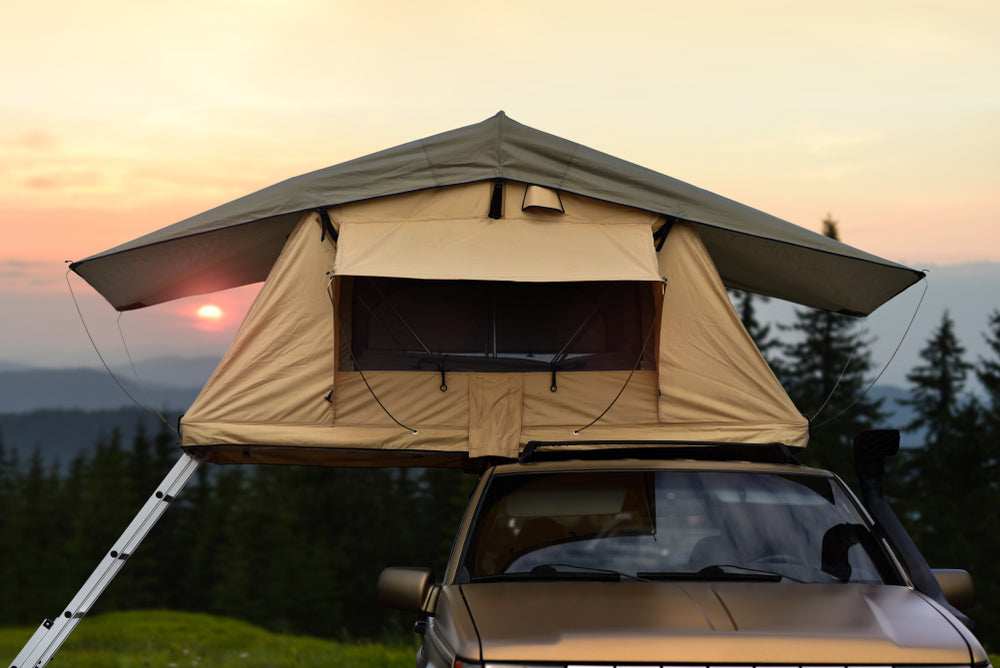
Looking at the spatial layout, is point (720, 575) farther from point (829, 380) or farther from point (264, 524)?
point (264, 524)

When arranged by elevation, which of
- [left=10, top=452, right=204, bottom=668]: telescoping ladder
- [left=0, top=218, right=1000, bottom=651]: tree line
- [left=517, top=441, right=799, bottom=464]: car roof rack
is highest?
[left=517, top=441, right=799, bottom=464]: car roof rack

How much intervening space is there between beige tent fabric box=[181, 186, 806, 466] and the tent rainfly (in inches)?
0.4

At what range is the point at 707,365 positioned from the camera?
7.39m

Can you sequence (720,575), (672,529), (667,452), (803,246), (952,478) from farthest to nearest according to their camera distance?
(952,478) → (803,246) → (667,452) → (672,529) → (720,575)

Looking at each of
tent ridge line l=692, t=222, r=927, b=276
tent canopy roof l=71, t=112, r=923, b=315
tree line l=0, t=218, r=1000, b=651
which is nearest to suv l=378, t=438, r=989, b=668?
tent ridge line l=692, t=222, r=927, b=276

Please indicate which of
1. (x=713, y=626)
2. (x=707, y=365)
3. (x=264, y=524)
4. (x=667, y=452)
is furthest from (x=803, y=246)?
(x=264, y=524)

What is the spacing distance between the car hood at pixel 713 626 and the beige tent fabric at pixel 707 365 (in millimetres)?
3346

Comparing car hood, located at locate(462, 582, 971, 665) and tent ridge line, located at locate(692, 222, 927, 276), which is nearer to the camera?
car hood, located at locate(462, 582, 971, 665)

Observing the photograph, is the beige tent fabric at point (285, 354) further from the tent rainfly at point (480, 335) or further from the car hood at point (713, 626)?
the car hood at point (713, 626)

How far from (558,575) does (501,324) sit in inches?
152

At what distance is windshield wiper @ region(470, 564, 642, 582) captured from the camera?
4162mm

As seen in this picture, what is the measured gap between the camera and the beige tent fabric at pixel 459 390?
23.7 ft

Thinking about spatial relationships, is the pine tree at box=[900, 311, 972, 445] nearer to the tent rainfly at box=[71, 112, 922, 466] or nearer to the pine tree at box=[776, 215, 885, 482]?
the pine tree at box=[776, 215, 885, 482]

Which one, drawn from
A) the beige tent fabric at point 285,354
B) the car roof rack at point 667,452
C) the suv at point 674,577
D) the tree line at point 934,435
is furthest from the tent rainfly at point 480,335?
the tree line at point 934,435
